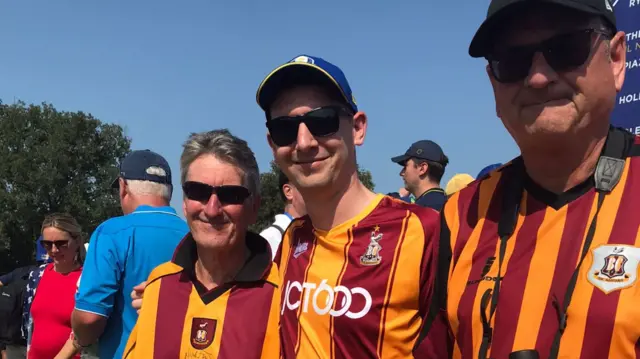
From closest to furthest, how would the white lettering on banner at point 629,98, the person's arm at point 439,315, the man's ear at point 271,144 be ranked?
the person's arm at point 439,315 → the man's ear at point 271,144 → the white lettering on banner at point 629,98

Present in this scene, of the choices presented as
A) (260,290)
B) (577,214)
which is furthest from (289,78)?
(577,214)

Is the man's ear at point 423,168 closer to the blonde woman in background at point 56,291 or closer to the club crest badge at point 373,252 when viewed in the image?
the blonde woman in background at point 56,291

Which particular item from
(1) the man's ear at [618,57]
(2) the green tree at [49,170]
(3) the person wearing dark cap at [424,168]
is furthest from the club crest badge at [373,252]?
(2) the green tree at [49,170]

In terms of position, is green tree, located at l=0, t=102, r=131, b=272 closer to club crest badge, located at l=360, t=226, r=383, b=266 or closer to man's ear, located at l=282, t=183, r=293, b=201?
man's ear, located at l=282, t=183, r=293, b=201

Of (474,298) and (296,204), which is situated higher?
(474,298)

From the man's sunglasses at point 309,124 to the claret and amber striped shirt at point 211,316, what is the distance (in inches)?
25.3

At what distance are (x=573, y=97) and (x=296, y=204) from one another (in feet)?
11.7

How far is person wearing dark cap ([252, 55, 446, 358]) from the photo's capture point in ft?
6.75

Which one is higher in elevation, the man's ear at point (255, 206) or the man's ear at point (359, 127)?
the man's ear at point (359, 127)

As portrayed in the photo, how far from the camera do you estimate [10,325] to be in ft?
26.6

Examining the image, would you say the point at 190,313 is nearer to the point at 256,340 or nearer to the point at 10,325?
the point at 256,340

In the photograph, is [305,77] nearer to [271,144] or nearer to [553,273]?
[271,144]

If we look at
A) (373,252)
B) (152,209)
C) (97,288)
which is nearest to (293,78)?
(373,252)

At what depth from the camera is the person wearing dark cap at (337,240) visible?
6.75 feet
